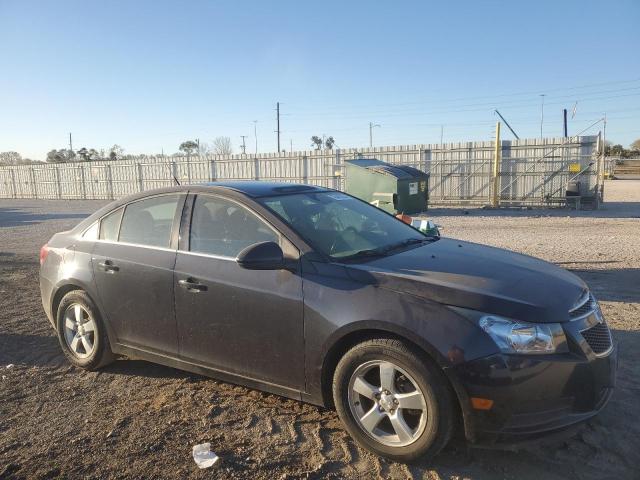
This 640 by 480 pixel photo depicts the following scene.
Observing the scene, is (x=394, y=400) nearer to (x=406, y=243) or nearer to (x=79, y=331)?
(x=406, y=243)

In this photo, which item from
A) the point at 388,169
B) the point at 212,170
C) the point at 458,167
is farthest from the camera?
the point at 212,170

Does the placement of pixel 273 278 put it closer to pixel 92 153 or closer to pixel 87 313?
pixel 87 313

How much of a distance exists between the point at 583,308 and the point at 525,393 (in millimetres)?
741

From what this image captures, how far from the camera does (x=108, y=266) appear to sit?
4.17 meters

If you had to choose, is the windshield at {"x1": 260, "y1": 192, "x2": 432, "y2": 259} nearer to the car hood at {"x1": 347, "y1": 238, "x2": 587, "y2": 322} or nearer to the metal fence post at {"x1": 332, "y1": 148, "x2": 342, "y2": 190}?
the car hood at {"x1": 347, "y1": 238, "x2": 587, "y2": 322}

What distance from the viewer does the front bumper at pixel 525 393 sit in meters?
2.60

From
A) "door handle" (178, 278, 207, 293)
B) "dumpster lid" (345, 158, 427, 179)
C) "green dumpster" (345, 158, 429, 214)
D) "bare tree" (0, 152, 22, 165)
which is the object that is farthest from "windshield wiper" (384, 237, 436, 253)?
"bare tree" (0, 152, 22, 165)

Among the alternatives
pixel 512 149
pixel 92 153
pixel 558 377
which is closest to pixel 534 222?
pixel 512 149

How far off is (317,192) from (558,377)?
7.83 ft

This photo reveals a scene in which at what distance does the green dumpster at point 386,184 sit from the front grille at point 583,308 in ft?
40.8

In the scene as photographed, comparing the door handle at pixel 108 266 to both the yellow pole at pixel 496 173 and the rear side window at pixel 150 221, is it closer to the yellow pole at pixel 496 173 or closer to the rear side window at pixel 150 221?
the rear side window at pixel 150 221

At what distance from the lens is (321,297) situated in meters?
3.10

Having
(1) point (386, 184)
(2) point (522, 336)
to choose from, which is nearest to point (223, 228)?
(2) point (522, 336)

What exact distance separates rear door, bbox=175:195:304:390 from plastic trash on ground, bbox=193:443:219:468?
0.54 m
